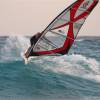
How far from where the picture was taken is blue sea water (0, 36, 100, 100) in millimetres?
22672

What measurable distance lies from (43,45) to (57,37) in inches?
57.4

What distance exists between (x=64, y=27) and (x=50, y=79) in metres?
3.94

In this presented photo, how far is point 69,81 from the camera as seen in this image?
26547mm

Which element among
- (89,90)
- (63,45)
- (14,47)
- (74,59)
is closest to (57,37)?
(63,45)

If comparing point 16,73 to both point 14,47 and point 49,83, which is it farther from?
point 14,47

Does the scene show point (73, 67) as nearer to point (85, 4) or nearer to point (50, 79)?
point (50, 79)

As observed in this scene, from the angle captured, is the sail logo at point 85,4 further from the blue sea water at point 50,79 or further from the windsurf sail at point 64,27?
the blue sea water at point 50,79

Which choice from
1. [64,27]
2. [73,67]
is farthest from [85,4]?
[73,67]

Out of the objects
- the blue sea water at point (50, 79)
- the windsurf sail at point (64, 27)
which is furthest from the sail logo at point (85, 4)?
the blue sea water at point (50, 79)

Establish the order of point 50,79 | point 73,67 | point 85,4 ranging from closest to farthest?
point 85,4
point 50,79
point 73,67

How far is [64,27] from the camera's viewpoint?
27312 mm

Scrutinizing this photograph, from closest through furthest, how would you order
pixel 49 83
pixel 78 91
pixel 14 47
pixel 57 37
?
1. pixel 78 91
2. pixel 49 83
3. pixel 57 37
4. pixel 14 47

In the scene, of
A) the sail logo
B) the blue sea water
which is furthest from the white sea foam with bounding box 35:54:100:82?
the sail logo

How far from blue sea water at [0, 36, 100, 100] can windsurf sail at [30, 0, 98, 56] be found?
1.77 m
